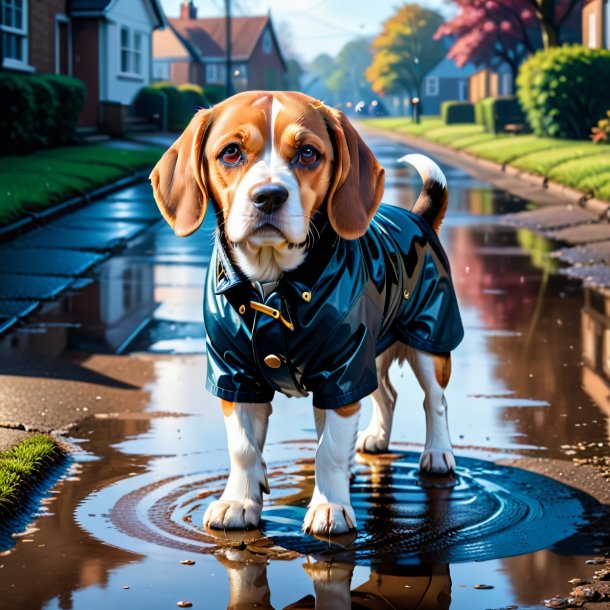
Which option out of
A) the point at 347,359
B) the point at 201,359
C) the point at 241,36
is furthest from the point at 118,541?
the point at 241,36

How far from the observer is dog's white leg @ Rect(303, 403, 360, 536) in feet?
16.0

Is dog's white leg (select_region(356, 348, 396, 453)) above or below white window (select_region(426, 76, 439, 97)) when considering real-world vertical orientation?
below

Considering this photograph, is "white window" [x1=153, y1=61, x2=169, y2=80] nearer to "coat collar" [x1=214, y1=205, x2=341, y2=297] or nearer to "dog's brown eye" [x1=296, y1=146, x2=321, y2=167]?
"coat collar" [x1=214, y1=205, x2=341, y2=297]

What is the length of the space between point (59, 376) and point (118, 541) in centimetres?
336

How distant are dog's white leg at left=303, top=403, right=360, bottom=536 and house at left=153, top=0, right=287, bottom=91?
69.8 metres

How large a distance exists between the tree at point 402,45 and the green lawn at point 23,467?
282 ft

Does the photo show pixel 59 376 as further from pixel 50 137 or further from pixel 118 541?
pixel 50 137

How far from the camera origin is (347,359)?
488 centimetres

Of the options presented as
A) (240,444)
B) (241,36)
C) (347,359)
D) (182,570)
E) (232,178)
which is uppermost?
(241,36)

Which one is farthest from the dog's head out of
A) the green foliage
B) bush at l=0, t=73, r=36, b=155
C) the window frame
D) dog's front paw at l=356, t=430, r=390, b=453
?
the window frame

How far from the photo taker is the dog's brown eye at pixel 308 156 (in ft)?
15.0

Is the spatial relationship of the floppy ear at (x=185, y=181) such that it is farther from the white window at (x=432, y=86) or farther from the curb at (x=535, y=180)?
the white window at (x=432, y=86)

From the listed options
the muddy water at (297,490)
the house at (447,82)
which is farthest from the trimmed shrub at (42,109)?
the house at (447,82)

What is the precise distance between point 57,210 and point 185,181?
533 inches
